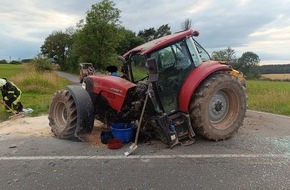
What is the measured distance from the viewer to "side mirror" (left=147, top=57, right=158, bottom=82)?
5668 mm

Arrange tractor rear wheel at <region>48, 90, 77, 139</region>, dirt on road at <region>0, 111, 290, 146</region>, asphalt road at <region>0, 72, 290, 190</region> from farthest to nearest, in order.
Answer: dirt on road at <region>0, 111, 290, 146</region> < tractor rear wheel at <region>48, 90, 77, 139</region> < asphalt road at <region>0, 72, 290, 190</region>

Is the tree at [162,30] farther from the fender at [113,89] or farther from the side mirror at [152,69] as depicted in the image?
the side mirror at [152,69]

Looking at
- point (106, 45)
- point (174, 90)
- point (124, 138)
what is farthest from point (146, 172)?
point (106, 45)

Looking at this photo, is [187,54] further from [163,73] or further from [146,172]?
[146,172]

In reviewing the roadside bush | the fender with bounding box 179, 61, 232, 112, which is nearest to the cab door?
the fender with bounding box 179, 61, 232, 112

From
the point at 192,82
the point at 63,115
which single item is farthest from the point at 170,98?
the point at 63,115

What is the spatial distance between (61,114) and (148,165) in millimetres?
2959

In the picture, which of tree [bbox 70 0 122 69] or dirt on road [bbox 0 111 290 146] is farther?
tree [bbox 70 0 122 69]

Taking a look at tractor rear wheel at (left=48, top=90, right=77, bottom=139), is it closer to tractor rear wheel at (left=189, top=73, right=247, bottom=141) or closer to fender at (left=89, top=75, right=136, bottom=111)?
fender at (left=89, top=75, right=136, bottom=111)

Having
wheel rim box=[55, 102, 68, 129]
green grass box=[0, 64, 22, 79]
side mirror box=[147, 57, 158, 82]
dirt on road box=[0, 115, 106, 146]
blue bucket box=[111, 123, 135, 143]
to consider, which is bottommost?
dirt on road box=[0, 115, 106, 146]

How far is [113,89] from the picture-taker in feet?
20.4

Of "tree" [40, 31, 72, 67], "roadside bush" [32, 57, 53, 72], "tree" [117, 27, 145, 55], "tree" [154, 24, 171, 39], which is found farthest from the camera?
"tree" [40, 31, 72, 67]

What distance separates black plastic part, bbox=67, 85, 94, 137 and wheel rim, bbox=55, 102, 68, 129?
2.77ft

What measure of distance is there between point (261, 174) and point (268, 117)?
16.5 feet
